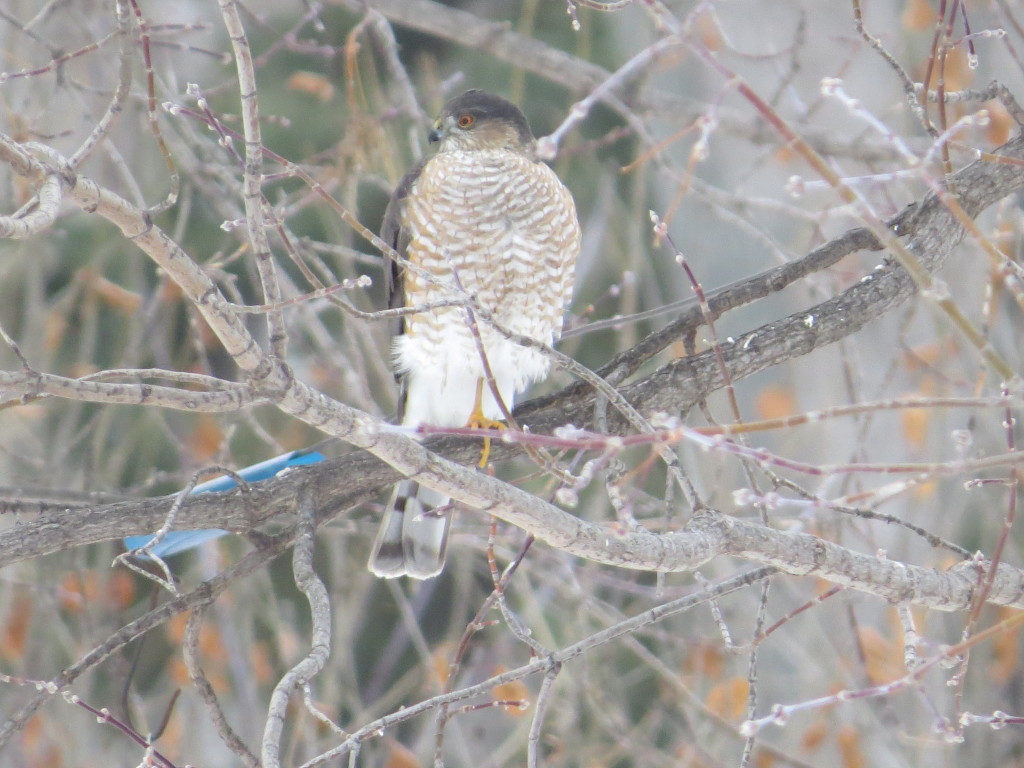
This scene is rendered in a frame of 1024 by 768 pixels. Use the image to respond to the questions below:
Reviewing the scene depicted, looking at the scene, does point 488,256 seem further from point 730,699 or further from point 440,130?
point 730,699

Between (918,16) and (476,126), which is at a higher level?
(918,16)

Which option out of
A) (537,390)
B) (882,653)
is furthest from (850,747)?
(537,390)

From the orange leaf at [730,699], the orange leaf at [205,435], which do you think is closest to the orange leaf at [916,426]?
the orange leaf at [730,699]

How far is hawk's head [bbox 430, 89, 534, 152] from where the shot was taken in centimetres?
385

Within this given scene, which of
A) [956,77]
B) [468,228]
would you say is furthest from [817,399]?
[468,228]

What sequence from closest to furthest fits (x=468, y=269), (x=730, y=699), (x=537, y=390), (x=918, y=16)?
(x=468, y=269), (x=730, y=699), (x=918, y=16), (x=537, y=390)

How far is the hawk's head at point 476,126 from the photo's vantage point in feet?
12.6

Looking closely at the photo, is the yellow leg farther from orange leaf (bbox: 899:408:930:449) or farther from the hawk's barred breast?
orange leaf (bbox: 899:408:930:449)

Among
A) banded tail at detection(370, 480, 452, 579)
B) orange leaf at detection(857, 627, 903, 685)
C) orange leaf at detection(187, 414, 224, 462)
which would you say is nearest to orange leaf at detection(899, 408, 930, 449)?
orange leaf at detection(857, 627, 903, 685)

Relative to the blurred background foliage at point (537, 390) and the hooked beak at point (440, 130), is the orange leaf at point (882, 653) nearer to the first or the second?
the blurred background foliage at point (537, 390)

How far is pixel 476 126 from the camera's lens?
387 cm

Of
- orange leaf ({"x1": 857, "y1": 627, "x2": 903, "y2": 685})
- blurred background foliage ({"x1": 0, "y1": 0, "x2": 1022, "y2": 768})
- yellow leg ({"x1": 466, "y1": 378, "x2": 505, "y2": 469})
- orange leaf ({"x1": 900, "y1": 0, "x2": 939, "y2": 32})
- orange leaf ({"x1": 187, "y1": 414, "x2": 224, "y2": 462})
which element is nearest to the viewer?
yellow leg ({"x1": 466, "y1": 378, "x2": 505, "y2": 469})

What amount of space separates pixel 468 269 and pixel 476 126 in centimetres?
62

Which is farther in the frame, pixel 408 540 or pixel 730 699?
pixel 730 699
